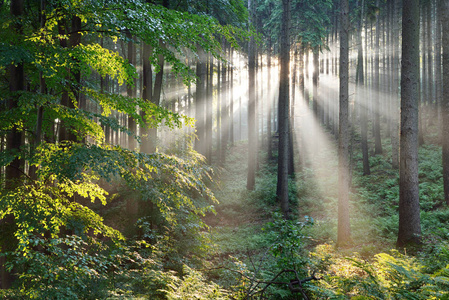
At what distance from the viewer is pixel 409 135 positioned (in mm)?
7648

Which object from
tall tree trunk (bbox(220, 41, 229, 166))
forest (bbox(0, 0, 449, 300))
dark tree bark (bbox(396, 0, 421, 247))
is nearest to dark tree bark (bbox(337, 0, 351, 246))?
forest (bbox(0, 0, 449, 300))

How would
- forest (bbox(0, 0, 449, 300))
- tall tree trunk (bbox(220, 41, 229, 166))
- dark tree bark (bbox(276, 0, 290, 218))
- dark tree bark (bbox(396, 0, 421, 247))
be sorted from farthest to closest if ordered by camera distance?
tall tree trunk (bbox(220, 41, 229, 166))
dark tree bark (bbox(276, 0, 290, 218))
dark tree bark (bbox(396, 0, 421, 247))
forest (bbox(0, 0, 449, 300))

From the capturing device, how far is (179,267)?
654 centimetres

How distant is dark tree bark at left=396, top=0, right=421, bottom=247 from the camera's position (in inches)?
298

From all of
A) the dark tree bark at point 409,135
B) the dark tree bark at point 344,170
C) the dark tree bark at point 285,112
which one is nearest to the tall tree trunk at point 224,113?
the dark tree bark at point 285,112

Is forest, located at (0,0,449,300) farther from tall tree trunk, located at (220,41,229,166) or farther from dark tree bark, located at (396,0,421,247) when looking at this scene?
tall tree trunk, located at (220,41,229,166)

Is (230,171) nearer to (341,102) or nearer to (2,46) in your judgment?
(341,102)

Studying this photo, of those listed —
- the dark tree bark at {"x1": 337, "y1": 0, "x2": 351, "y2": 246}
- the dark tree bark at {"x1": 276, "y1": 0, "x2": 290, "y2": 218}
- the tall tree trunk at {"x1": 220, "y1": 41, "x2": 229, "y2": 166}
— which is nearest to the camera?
the dark tree bark at {"x1": 337, "y1": 0, "x2": 351, "y2": 246}

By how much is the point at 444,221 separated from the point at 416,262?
7411 millimetres

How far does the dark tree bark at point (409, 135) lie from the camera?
7570 mm

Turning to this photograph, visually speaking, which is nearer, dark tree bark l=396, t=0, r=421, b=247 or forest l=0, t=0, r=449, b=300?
forest l=0, t=0, r=449, b=300

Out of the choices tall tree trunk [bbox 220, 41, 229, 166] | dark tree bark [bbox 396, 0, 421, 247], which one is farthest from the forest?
tall tree trunk [bbox 220, 41, 229, 166]

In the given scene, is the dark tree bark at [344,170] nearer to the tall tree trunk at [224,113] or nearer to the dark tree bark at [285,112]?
the dark tree bark at [285,112]

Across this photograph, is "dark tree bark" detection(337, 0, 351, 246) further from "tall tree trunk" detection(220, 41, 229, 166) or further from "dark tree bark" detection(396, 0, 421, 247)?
"tall tree trunk" detection(220, 41, 229, 166)
